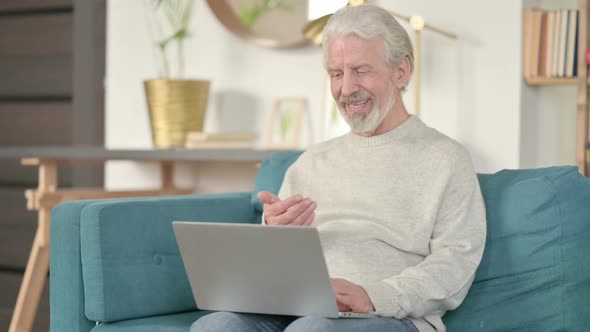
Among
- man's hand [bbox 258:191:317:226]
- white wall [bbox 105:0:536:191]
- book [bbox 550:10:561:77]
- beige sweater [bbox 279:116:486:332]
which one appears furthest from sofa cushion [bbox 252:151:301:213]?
book [bbox 550:10:561:77]

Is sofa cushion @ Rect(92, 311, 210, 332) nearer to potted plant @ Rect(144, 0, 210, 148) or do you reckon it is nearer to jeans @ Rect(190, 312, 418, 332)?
jeans @ Rect(190, 312, 418, 332)

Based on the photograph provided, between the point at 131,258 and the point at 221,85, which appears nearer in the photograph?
the point at 131,258

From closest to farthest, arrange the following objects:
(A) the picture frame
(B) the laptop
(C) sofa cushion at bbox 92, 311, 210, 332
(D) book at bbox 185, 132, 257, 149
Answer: (B) the laptop < (C) sofa cushion at bbox 92, 311, 210, 332 < (D) book at bbox 185, 132, 257, 149 < (A) the picture frame

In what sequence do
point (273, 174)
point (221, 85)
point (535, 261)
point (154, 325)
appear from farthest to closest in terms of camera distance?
point (221, 85)
point (273, 174)
point (154, 325)
point (535, 261)

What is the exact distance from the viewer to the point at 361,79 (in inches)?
87.1

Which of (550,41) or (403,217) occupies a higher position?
(550,41)

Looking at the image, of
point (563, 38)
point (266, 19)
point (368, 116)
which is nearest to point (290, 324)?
point (368, 116)

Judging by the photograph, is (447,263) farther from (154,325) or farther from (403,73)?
(154,325)

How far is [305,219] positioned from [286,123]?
1568mm

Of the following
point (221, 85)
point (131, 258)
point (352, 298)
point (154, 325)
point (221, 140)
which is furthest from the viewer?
point (221, 85)

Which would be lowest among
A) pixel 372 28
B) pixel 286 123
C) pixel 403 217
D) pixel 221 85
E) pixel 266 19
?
pixel 403 217

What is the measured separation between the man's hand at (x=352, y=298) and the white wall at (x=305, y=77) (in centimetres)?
136

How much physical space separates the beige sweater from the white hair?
6.5 inches

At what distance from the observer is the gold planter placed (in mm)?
3627
